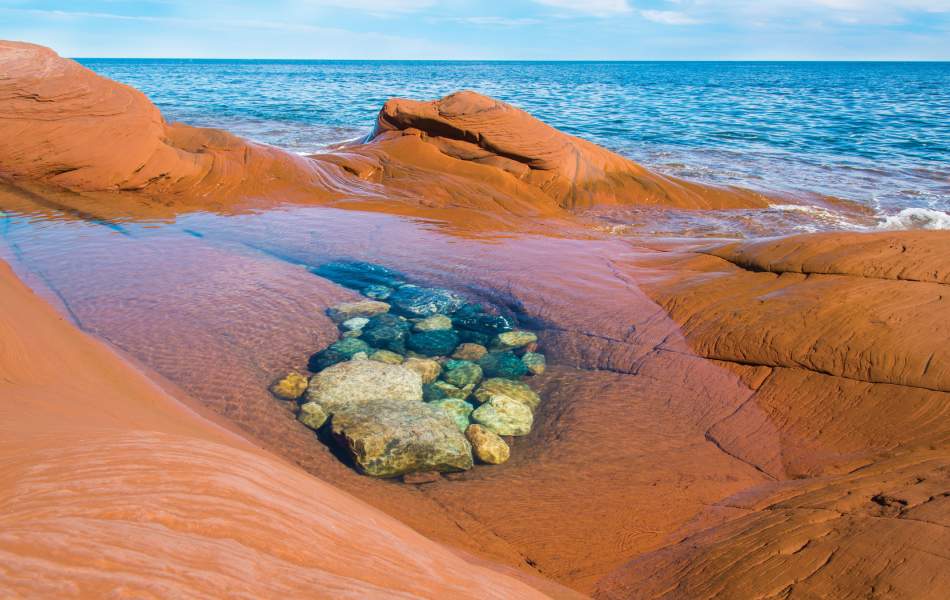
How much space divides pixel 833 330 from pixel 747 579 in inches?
97.5

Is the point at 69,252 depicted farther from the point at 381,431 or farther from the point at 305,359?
the point at 381,431

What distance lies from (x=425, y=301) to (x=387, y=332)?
1.94ft

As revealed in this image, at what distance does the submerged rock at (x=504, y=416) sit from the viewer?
3.91 metres

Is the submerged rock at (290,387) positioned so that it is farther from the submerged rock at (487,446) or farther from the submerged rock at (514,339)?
the submerged rock at (514,339)

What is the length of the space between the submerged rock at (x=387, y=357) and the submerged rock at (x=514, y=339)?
0.76m

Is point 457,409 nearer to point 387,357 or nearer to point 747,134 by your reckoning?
point 387,357

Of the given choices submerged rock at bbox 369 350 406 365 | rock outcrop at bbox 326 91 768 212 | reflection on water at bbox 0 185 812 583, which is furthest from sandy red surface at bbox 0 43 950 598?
rock outcrop at bbox 326 91 768 212

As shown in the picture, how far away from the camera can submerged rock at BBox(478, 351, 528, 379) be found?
4552 mm

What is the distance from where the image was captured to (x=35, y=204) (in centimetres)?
795

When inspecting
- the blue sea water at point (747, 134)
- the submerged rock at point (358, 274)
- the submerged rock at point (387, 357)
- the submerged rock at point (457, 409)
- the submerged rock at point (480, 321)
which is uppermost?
the blue sea water at point (747, 134)

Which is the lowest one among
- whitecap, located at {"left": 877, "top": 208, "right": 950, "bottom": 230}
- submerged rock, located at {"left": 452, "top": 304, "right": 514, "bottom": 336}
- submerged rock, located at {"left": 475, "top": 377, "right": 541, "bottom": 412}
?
submerged rock, located at {"left": 475, "top": 377, "right": 541, "bottom": 412}

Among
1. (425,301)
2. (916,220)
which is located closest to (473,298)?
(425,301)

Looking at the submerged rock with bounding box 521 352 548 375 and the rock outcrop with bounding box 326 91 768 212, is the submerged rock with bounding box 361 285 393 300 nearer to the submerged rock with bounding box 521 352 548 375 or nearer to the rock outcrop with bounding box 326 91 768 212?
the submerged rock with bounding box 521 352 548 375

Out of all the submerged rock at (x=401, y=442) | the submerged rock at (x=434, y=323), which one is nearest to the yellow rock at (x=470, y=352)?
the submerged rock at (x=434, y=323)
